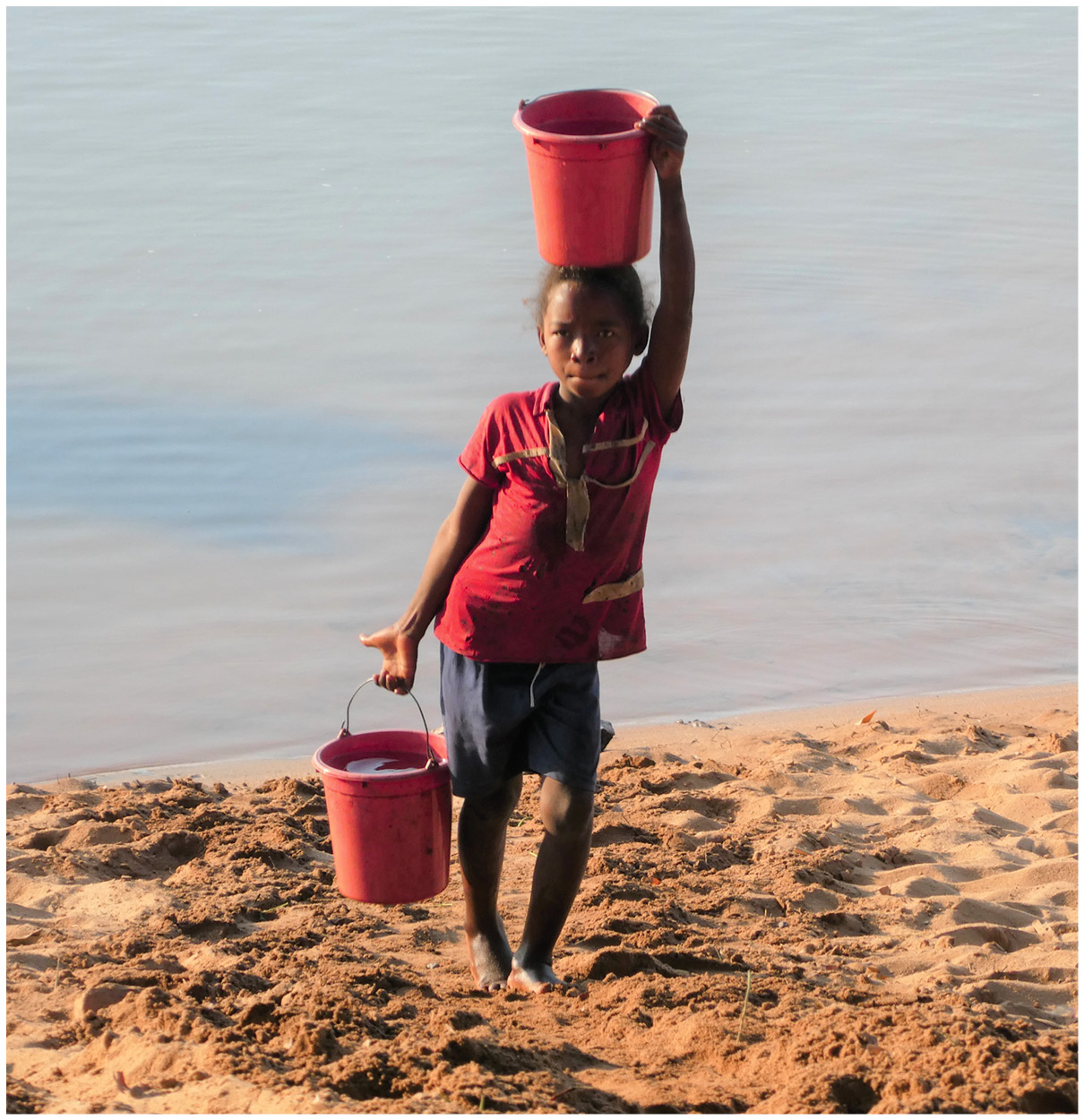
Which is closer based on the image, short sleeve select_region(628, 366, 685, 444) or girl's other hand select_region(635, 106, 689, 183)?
girl's other hand select_region(635, 106, 689, 183)

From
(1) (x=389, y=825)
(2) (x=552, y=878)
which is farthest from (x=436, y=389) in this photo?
(2) (x=552, y=878)

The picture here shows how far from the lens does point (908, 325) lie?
350 inches

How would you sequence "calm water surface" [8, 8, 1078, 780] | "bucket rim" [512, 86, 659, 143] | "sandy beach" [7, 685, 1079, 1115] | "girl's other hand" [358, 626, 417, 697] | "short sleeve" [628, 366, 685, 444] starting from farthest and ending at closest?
"calm water surface" [8, 8, 1078, 780] < "girl's other hand" [358, 626, 417, 697] < "short sleeve" [628, 366, 685, 444] < "bucket rim" [512, 86, 659, 143] < "sandy beach" [7, 685, 1079, 1115]

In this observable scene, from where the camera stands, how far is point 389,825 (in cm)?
312

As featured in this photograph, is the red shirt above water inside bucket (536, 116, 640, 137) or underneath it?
underneath

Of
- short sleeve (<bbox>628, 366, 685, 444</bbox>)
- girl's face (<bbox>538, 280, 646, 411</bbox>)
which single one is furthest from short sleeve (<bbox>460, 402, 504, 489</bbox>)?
short sleeve (<bbox>628, 366, 685, 444</bbox>)

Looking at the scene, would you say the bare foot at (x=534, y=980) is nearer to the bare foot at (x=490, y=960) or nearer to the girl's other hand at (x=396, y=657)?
the bare foot at (x=490, y=960)

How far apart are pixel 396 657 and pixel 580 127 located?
1206 millimetres

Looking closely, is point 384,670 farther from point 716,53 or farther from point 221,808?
point 716,53

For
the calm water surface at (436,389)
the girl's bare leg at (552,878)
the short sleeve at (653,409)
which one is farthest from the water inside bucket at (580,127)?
the calm water surface at (436,389)

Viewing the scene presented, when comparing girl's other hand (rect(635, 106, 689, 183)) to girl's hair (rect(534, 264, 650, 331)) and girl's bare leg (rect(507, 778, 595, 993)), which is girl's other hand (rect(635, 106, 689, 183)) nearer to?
girl's hair (rect(534, 264, 650, 331))

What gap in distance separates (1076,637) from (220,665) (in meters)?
3.41

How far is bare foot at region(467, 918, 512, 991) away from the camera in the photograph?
125 inches

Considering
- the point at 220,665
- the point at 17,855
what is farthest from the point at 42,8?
the point at 17,855
